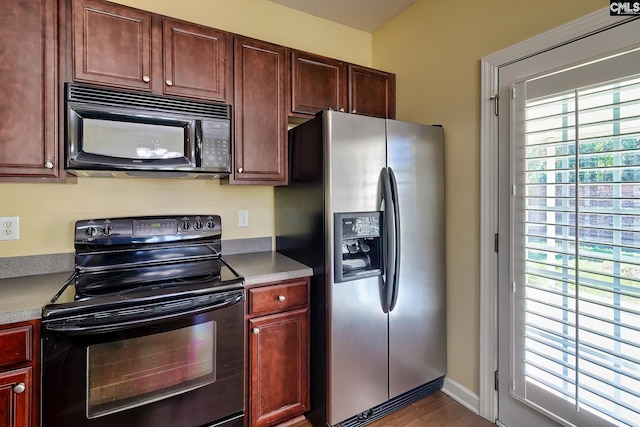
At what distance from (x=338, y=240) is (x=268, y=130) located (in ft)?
2.79

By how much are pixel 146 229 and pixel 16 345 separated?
752 millimetres

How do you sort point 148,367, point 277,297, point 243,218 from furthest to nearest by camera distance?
point 243,218 < point 277,297 < point 148,367

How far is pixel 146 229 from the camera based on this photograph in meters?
1.81

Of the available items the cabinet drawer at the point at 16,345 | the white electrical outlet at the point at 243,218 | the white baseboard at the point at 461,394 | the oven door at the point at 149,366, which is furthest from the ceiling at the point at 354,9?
the white baseboard at the point at 461,394

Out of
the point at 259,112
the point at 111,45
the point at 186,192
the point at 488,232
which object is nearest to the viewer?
the point at 111,45

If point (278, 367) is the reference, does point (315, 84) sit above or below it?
above

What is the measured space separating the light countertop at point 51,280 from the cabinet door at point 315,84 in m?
1.00

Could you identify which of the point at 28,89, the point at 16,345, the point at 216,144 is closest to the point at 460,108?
the point at 216,144

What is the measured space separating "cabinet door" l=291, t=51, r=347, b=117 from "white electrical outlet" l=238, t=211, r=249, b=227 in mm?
786

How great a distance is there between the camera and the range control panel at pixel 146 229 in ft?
5.55

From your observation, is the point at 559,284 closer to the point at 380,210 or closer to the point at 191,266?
the point at 380,210

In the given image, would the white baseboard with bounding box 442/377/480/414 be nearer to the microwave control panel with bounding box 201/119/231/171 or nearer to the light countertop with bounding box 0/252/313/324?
the light countertop with bounding box 0/252/313/324

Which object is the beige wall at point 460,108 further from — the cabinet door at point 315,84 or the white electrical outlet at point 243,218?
the white electrical outlet at point 243,218

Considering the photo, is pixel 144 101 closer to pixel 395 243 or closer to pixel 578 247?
pixel 395 243
